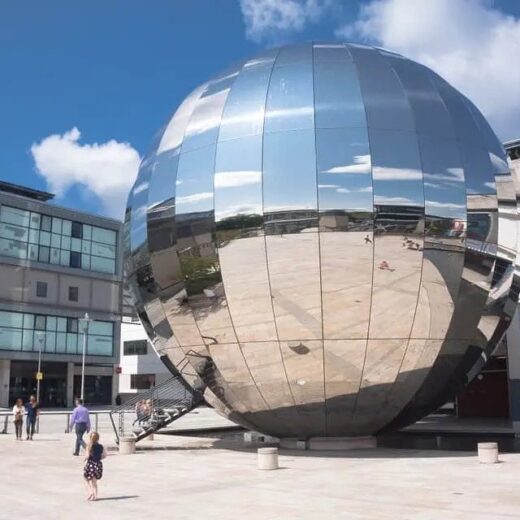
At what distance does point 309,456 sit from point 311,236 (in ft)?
17.9

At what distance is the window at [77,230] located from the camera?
2734 inches

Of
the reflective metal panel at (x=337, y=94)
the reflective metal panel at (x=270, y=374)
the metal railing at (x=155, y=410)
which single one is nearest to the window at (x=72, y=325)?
the metal railing at (x=155, y=410)

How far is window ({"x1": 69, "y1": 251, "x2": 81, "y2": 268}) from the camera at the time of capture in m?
69.0

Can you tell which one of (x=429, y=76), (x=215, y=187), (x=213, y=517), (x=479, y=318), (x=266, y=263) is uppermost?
(x=429, y=76)

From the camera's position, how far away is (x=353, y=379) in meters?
15.5

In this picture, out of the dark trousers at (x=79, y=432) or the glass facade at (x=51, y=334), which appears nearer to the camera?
the dark trousers at (x=79, y=432)

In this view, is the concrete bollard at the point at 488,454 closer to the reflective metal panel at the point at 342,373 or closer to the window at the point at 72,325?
the reflective metal panel at the point at 342,373

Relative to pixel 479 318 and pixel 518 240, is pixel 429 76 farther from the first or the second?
pixel 479 318

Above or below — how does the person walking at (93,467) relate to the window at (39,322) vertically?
below

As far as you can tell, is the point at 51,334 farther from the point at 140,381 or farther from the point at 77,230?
the point at 140,381

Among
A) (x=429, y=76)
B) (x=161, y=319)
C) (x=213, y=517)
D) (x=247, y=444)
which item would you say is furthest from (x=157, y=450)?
(x=429, y=76)

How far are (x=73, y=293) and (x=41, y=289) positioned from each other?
3753 mm

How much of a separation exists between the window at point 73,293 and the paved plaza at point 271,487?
167 ft

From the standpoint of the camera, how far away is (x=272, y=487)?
41.7 ft
